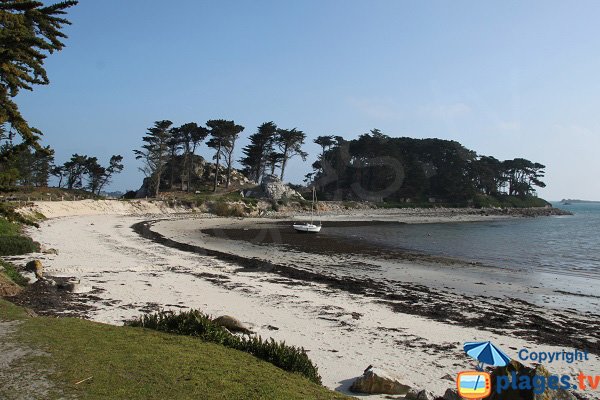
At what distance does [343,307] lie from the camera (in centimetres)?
1335

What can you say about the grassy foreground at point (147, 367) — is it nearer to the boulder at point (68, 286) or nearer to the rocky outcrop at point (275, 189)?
the boulder at point (68, 286)

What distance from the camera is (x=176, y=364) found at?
19.0ft

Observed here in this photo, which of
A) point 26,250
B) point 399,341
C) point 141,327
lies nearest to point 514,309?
point 399,341

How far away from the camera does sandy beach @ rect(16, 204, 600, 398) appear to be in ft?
29.2

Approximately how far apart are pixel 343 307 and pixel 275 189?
76975 millimetres

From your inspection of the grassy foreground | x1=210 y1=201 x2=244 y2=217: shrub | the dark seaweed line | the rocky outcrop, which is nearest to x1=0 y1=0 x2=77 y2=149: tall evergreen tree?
the grassy foreground

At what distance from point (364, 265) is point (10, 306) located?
1890 centimetres

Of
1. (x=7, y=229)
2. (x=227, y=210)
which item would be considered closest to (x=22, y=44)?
(x=7, y=229)

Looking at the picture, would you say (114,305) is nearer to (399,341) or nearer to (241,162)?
(399,341)

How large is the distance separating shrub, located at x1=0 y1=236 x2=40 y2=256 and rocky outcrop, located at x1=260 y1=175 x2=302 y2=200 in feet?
221

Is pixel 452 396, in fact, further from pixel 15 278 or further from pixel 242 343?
pixel 15 278

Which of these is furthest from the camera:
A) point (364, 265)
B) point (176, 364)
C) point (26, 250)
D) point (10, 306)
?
point (364, 265)

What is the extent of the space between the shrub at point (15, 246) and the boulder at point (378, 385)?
61.9 ft

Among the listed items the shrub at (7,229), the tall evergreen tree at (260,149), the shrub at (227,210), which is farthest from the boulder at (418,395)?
the tall evergreen tree at (260,149)
